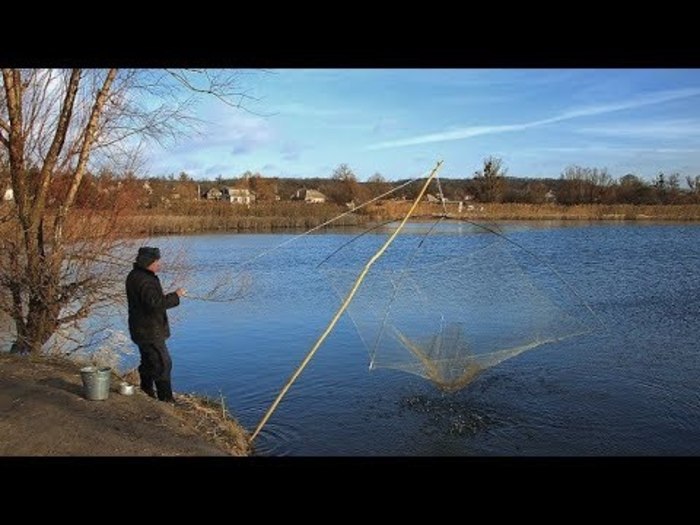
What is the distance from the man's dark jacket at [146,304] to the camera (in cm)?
524

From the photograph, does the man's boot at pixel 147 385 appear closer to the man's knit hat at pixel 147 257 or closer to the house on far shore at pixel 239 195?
the man's knit hat at pixel 147 257

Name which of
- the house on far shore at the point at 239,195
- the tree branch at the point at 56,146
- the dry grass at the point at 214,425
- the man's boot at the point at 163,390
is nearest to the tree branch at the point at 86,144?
the tree branch at the point at 56,146

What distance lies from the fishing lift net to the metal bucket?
7.17 ft

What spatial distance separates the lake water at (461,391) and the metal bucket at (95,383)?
1948 millimetres

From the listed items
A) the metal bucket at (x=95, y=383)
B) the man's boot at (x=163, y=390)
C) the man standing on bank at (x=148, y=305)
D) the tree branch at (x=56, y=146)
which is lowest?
the man's boot at (x=163, y=390)

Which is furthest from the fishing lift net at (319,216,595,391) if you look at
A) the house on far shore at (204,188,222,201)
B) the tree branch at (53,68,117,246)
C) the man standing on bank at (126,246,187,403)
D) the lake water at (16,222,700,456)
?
the house on far shore at (204,188,222,201)

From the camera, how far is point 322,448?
264 inches

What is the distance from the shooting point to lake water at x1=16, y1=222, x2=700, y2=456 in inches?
275

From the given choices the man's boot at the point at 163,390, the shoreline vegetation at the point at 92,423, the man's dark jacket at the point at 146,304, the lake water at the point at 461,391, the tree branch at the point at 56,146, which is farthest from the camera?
the tree branch at the point at 56,146

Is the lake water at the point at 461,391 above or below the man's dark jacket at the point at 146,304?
below

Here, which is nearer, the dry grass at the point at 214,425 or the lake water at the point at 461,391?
the dry grass at the point at 214,425

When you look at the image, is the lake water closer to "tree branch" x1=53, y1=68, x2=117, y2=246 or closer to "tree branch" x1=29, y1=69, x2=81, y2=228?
"tree branch" x1=53, y1=68, x2=117, y2=246
